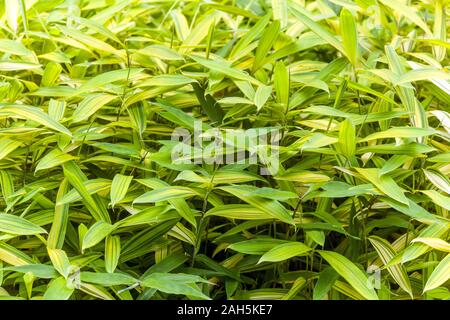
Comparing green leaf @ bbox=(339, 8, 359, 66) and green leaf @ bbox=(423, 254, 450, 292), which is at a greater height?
green leaf @ bbox=(339, 8, 359, 66)

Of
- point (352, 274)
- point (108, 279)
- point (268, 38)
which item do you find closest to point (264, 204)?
point (352, 274)

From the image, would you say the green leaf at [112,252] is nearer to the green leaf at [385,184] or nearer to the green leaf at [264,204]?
the green leaf at [264,204]

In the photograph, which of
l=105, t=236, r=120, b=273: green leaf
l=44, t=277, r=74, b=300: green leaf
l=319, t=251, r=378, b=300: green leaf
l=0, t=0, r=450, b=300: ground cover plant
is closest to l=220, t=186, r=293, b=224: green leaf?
l=0, t=0, r=450, b=300: ground cover plant

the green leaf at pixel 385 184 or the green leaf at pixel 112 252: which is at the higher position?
the green leaf at pixel 385 184

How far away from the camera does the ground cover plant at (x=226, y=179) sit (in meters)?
1.29

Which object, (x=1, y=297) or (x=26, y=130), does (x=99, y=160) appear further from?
(x=1, y=297)

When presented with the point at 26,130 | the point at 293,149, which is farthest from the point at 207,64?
the point at 26,130

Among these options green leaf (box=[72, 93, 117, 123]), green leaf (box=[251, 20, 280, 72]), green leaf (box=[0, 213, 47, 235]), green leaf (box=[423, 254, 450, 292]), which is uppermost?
green leaf (box=[251, 20, 280, 72])

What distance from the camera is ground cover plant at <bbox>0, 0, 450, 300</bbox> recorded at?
50.6 inches

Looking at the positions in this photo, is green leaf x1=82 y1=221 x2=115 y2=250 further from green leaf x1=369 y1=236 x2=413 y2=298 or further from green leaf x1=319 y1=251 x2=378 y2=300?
green leaf x1=369 y1=236 x2=413 y2=298

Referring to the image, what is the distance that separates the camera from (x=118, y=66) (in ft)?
6.01

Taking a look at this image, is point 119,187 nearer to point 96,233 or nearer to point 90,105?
point 96,233

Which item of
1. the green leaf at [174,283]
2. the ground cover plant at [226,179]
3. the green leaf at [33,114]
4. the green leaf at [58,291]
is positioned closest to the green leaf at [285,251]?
the ground cover plant at [226,179]
